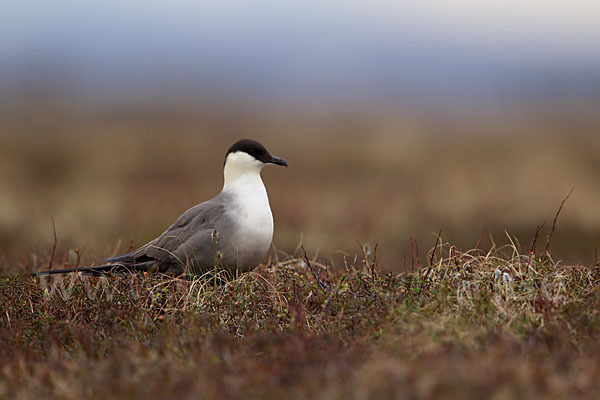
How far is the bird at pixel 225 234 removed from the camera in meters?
4.83

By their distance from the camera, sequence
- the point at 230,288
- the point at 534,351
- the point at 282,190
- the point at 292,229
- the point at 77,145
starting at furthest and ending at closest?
Answer: the point at 77,145
the point at 282,190
the point at 292,229
the point at 230,288
the point at 534,351

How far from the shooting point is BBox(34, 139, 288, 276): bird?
4828 mm

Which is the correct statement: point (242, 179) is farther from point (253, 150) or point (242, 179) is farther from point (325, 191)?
point (325, 191)

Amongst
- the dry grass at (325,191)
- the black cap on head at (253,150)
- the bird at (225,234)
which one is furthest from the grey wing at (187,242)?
the dry grass at (325,191)

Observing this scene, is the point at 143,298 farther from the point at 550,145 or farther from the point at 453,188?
the point at 550,145

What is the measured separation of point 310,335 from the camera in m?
3.64

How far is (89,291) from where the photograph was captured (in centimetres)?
450

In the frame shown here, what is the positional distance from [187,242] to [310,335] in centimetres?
159

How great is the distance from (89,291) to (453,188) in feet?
28.5

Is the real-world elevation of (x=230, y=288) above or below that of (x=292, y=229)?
above

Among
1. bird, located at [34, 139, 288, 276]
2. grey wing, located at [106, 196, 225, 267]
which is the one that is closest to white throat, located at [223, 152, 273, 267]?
bird, located at [34, 139, 288, 276]

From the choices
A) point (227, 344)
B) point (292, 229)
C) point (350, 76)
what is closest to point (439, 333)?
point (227, 344)

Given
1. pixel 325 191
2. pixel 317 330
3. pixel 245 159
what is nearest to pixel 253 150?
pixel 245 159

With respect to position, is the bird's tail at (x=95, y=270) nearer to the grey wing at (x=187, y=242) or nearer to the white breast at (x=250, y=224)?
the grey wing at (x=187, y=242)
